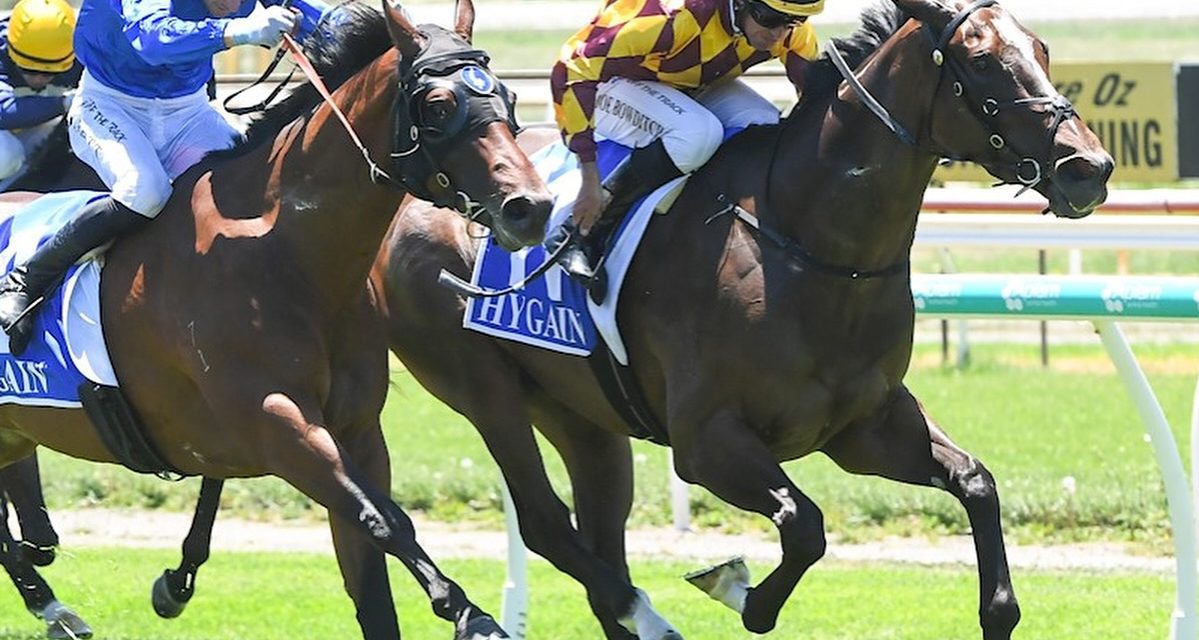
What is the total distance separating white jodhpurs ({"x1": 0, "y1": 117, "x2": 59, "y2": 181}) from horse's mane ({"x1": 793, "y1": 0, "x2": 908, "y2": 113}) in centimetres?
273

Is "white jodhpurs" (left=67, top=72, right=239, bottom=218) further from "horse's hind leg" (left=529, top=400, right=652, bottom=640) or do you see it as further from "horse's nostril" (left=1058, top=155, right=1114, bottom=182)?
"horse's nostril" (left=1058, top=155, right=1114, bottom=182)

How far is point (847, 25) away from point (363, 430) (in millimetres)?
9077

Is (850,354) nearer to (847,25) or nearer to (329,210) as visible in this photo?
(329,210)

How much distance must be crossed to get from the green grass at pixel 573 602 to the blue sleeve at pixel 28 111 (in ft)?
5.43

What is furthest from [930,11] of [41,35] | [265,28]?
[41,35]

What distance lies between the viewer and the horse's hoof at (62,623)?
6871 mm

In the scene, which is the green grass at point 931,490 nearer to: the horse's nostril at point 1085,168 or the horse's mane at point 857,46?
the horse's mane at point 857,46

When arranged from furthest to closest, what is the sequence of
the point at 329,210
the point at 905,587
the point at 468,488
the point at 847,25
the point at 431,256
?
the point at 847,25 → the point at 468,488 → the point at 905,587 → the point at 431,256 → the point at 329,210

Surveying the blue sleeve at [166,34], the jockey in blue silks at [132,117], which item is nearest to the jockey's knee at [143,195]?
the jockey in blue silks at [132,117]

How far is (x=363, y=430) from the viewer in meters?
5.64

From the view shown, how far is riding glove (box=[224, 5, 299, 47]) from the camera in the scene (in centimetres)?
520

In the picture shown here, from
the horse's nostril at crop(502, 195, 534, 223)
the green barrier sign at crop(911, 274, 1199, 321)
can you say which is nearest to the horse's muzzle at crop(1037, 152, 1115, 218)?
the green barrier sign at crop(911, 274, 1199, 321)

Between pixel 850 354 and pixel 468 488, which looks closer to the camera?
pixel 850 354

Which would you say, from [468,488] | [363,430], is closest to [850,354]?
[363,430]
